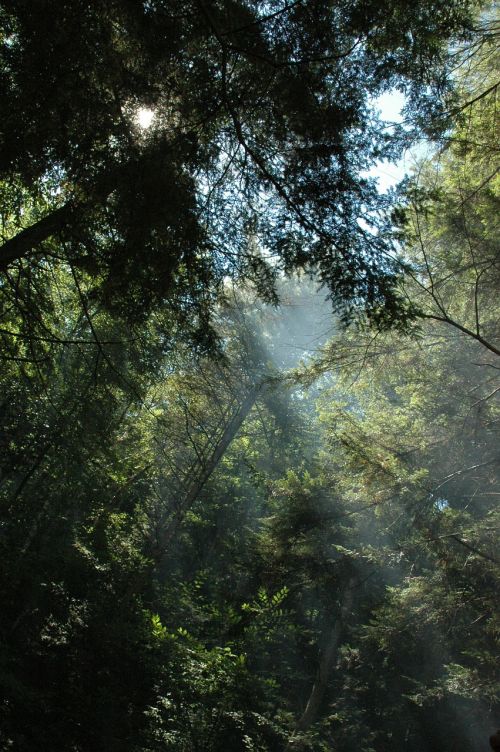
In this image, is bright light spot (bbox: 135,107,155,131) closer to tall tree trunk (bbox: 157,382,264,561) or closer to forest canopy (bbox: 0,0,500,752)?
forest canopy (bbox: 0,0,500,752)

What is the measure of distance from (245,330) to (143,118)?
536 cm

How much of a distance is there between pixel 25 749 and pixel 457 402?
348 inches

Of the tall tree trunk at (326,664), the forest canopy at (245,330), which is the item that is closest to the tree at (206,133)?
the forest canopy at (245,330)

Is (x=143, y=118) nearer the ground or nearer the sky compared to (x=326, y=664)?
nearer the sky

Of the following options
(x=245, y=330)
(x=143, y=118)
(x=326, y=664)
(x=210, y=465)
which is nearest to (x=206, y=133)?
(x=143, y=118)

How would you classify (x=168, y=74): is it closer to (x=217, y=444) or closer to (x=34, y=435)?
(x=34, y=435)

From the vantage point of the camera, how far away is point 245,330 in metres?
9.41

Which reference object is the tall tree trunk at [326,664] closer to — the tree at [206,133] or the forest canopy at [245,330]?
the forest canopy at [245,330]

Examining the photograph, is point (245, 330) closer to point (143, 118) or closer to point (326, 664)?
point (143, 118)

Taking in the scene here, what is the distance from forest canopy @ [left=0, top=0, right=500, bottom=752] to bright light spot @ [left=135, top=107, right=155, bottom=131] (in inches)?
0.8

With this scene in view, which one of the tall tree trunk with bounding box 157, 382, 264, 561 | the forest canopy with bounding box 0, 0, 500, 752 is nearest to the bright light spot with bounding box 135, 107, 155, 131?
the forest canopy with bounding box 0, 0, 500, 752

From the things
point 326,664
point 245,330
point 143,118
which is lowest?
point 326,664

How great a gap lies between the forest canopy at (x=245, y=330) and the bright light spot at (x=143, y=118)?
0.02 m

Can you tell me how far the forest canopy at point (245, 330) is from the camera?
400 centimetres
